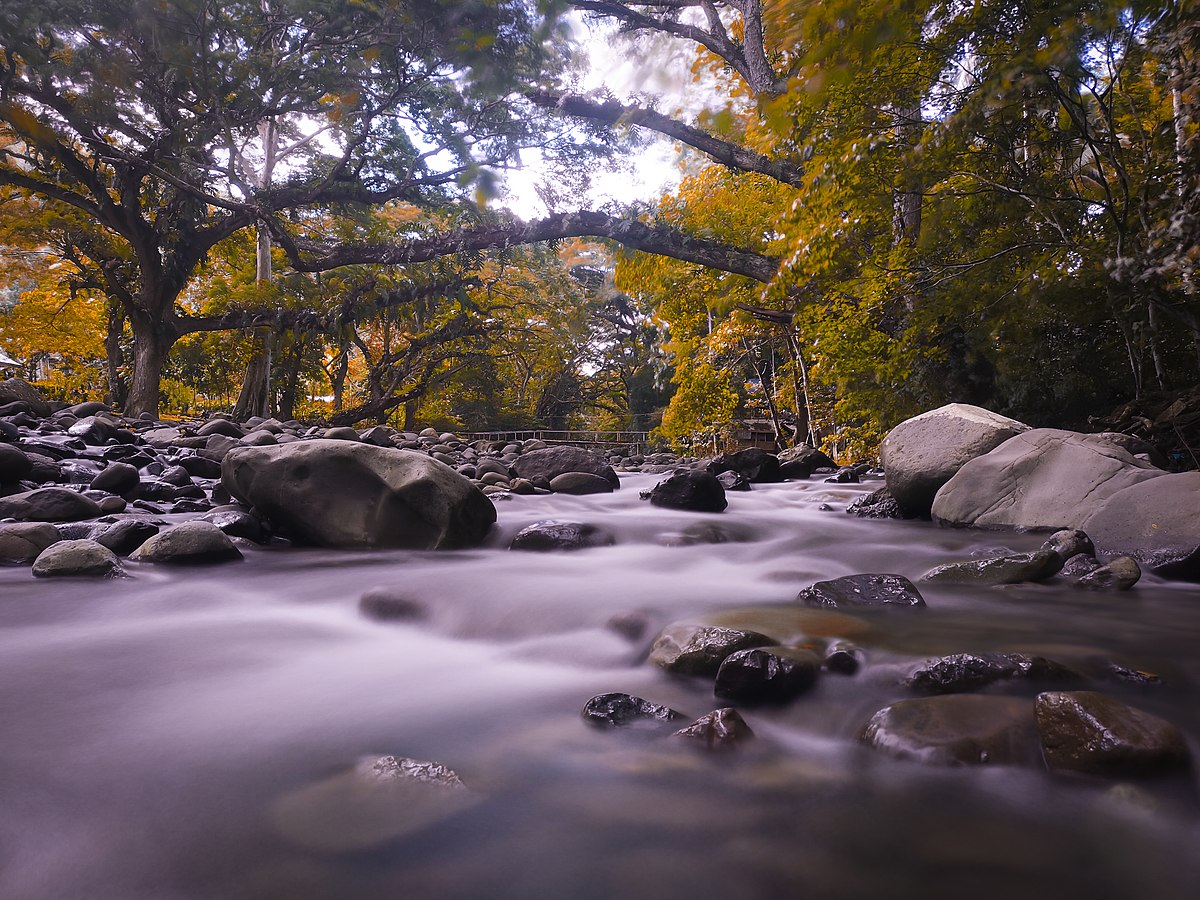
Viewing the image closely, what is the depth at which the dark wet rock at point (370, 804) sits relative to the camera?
1443 mm

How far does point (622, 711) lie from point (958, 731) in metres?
0.92

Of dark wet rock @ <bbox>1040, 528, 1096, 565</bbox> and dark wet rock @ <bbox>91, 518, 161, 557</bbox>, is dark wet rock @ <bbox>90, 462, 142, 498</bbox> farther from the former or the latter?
dark wet rock @ <bbox>1040, 528, 1096, 565</bbox>

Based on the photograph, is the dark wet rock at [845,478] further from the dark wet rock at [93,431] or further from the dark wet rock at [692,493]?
the dark wet rock at [93,431]

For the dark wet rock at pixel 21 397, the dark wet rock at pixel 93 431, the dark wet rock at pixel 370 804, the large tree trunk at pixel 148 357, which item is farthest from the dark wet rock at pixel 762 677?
the large tree trunk at pixel 148 357

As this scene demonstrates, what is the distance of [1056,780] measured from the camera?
5.18 feet

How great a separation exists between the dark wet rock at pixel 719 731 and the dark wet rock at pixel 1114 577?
2.45 metres

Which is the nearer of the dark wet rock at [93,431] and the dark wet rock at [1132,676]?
the dark wet rock at [1132,676]

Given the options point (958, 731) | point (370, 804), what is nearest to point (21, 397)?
point (370, 804)

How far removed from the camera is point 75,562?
12.2 feet

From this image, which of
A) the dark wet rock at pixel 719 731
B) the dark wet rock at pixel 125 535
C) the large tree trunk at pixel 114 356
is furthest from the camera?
the large tree trunk at pixel 114 356

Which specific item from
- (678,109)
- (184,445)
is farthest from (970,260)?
(184,445)

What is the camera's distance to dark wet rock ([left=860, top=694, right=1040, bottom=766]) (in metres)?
1.66

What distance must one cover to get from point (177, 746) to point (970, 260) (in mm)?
8772

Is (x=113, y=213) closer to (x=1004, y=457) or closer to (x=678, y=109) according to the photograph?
(x=678, y=109)
